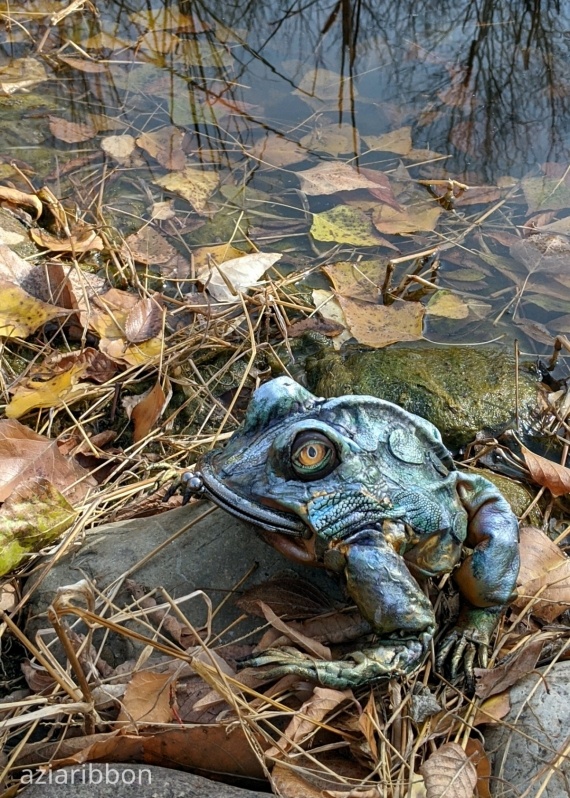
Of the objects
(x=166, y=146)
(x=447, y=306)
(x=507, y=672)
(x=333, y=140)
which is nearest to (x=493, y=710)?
(x=507, y=672)

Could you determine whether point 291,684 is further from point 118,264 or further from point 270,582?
point 118,264

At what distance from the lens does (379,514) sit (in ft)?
8.02

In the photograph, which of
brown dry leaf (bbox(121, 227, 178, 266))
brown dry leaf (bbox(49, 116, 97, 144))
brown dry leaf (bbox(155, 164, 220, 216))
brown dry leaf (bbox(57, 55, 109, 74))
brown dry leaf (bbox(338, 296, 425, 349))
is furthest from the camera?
brown dry leaf (bbox(57, 55, 109, 74))

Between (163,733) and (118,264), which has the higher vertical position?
(118,264)

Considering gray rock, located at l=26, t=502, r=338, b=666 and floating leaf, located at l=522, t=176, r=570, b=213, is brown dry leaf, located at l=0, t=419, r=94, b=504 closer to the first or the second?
gray rock, located at l=26, t=502, r=338, b=666

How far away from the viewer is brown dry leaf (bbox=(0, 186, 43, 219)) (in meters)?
4.90

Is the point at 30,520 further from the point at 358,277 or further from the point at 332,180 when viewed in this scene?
the point at 332,180

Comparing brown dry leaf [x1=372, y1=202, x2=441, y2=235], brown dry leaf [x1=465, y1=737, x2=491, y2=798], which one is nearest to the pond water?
brown dry leaf [x1=372, y1=202, x2=441, y2=235]

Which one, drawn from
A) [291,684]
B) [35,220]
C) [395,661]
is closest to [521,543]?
[395,661]

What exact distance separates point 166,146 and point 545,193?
9.10 ft

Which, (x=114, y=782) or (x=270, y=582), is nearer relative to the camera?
(x=114, y=782)

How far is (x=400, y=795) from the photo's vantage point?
2.24m

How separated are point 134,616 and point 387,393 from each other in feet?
5.67

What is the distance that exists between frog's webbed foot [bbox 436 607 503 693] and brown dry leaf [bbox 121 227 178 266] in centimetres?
302
